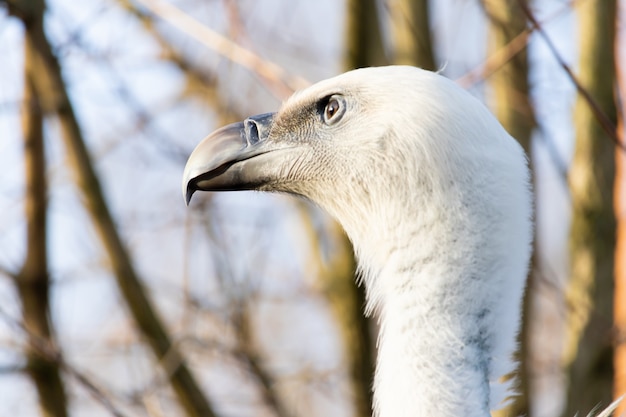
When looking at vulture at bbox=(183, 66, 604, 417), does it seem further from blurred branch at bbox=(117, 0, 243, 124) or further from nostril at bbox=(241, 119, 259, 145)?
blurred branch at bbox=(117, 0, 243, 124)

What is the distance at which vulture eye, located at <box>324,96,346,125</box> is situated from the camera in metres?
2.72

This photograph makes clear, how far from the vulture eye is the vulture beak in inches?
7.4

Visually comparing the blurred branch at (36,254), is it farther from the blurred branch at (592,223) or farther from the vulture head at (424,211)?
the blurred branch at (592,223)

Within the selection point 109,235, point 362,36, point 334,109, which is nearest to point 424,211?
point 334,109

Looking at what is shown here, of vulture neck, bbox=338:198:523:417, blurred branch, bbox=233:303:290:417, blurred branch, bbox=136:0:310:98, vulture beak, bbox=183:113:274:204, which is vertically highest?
blurred branch, bbox=136:0:310:98

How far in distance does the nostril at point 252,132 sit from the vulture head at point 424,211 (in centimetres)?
1

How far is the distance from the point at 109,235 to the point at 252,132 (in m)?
1.60

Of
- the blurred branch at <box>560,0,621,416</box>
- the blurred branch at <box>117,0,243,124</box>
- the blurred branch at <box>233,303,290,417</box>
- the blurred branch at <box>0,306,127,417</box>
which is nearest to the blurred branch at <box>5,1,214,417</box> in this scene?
the blurred branch at <box>233,303,290,417</box>

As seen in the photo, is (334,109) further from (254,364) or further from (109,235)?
(254,364)

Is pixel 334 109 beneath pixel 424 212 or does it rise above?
above

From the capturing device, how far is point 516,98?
474cm

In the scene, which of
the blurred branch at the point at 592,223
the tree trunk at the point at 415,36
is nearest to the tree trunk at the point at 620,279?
the blurred branch at the point at 592,223

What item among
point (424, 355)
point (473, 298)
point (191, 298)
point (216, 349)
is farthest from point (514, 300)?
point (191, 298)

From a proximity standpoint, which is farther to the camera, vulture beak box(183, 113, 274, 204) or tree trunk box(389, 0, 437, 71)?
tree trunk box(389, 0, 437, 71)
